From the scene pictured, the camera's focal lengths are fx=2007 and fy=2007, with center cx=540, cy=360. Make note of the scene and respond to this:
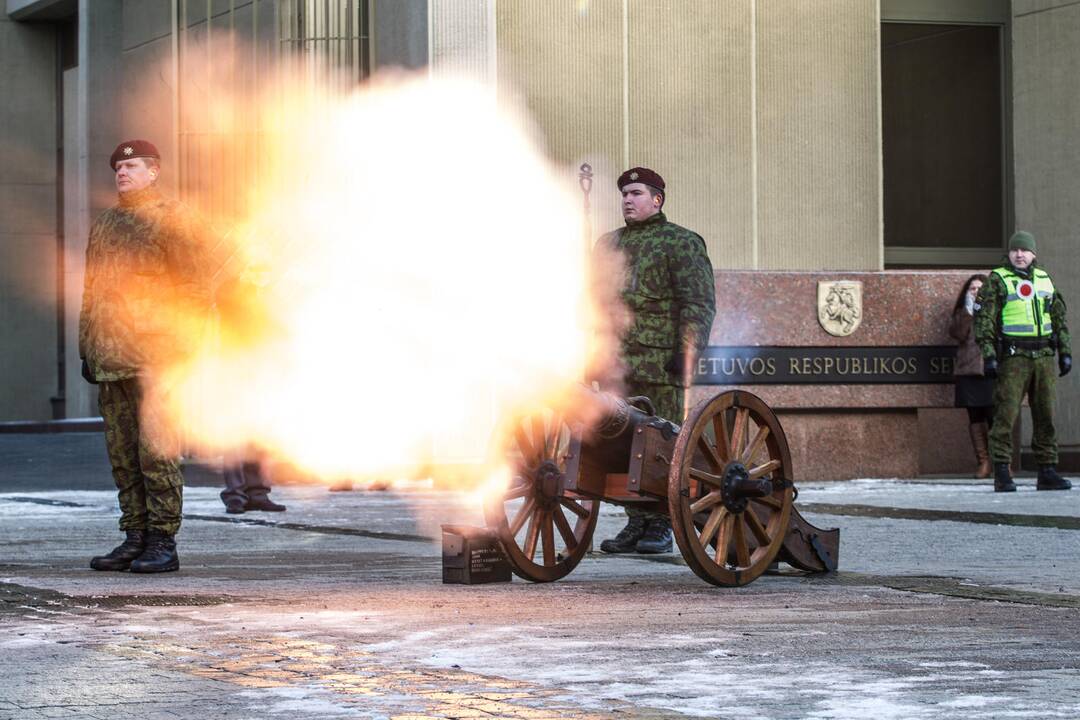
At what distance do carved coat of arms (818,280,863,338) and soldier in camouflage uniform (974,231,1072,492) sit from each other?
9.03 ft

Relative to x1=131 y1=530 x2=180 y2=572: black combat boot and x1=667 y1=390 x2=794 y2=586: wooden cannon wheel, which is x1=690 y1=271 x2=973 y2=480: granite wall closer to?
x1=131 y1=530 x2=180 y2=572: black combat boot

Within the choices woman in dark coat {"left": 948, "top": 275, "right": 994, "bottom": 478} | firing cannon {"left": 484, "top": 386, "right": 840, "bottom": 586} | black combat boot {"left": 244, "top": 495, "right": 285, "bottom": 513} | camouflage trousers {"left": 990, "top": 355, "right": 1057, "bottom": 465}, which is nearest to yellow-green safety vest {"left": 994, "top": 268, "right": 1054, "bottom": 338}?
camouflage trousers {"left": 990, "top": 355, "right": 1057, "bottom": 465}

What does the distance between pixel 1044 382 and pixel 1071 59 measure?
567 centimetres

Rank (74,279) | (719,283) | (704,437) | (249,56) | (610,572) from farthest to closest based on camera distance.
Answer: (74,279) → (249,56) → (719,283) → (610,572) → (704,437)

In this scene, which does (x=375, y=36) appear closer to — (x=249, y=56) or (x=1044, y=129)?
(x=249, y=56)

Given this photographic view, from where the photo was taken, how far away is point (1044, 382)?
1675cm

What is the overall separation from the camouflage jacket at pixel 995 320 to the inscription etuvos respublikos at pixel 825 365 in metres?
2.76

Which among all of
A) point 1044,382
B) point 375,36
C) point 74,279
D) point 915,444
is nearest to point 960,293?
point 915,444

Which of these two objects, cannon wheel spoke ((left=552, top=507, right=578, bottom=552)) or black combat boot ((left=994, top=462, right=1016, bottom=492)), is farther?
black combat boot ((left=994, top=462, right=1016, bottom=492))

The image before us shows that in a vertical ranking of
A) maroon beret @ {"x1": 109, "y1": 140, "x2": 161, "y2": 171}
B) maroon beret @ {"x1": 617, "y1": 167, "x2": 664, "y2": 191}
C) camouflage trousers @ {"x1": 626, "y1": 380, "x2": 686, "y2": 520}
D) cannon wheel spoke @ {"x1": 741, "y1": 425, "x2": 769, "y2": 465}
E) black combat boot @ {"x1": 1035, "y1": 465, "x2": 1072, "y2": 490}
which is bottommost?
black combat boot @ {"x1": 1035, "y1": 465, "x2": 1072, "y2": 490}

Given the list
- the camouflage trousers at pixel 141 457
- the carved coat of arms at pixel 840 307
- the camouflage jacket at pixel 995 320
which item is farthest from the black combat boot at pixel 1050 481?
the camouflage trousers at pixel 141 457

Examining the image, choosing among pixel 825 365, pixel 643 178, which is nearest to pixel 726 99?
pixel 825 365

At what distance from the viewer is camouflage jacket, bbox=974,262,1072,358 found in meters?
16.7

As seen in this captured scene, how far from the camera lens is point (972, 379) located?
19234mm
